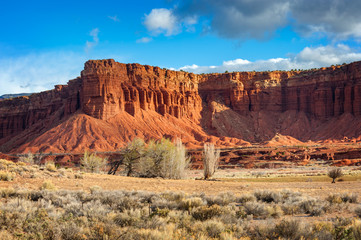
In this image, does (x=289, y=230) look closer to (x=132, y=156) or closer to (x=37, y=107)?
(x=132, y=156)

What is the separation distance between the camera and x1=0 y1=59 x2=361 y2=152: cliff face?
266 ft

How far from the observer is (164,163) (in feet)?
95.3

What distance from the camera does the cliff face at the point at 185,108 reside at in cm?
8100

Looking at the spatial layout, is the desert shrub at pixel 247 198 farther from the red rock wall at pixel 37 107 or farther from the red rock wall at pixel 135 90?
the red rock wall at pixel 37 107

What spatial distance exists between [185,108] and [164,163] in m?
69.8

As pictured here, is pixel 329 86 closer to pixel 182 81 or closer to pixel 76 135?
pixel 182 81

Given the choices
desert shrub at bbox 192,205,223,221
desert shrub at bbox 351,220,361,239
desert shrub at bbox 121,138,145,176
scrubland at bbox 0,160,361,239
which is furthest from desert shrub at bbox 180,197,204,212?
desert shrub at bbox 121,138,145,176

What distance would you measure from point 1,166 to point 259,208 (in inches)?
638

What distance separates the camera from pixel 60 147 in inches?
2803

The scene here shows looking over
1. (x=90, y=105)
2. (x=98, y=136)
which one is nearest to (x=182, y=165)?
(x=98, y=136)

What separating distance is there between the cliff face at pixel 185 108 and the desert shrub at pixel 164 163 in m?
42.9

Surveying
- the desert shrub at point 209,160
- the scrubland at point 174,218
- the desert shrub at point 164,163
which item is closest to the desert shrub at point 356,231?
the scrubland at point 174,218

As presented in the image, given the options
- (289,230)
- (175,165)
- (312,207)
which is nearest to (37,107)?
(175,165)

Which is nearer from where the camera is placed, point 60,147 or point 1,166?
point 1,166
